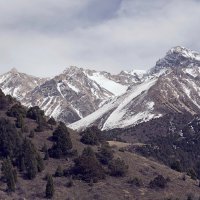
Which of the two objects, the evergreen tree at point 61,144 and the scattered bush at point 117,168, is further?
the evergreen tree at point 61,144

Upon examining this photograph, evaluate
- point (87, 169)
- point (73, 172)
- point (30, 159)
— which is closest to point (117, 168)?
point (87, 169)

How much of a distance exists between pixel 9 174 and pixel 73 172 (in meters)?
21.2

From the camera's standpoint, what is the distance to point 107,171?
527ft

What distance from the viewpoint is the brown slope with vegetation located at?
144m

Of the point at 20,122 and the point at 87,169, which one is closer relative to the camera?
the point at 87,169

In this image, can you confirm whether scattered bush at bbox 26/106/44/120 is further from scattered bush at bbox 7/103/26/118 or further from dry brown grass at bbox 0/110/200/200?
dry brown grass at bbox 0/110/200/200

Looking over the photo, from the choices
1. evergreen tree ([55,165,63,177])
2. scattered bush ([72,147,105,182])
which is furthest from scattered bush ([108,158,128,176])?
evergreen tree ([55,165,63,177])

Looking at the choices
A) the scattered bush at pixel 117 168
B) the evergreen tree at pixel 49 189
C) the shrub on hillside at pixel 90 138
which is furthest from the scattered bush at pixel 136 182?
the shrub on hillside at pixel 90 138

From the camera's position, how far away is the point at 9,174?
140m

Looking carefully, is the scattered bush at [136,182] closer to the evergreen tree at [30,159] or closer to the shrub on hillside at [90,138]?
the evergreen tree at [30,159]

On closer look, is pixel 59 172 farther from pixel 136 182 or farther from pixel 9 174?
pixel 136 182

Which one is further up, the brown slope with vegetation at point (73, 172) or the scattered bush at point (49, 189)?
the brown slope with vegetation at point (73, 172)

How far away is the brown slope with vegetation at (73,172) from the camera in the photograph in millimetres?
144000

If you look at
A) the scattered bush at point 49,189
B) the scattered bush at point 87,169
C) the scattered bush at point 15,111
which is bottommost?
the scattered bush at point 49,189
